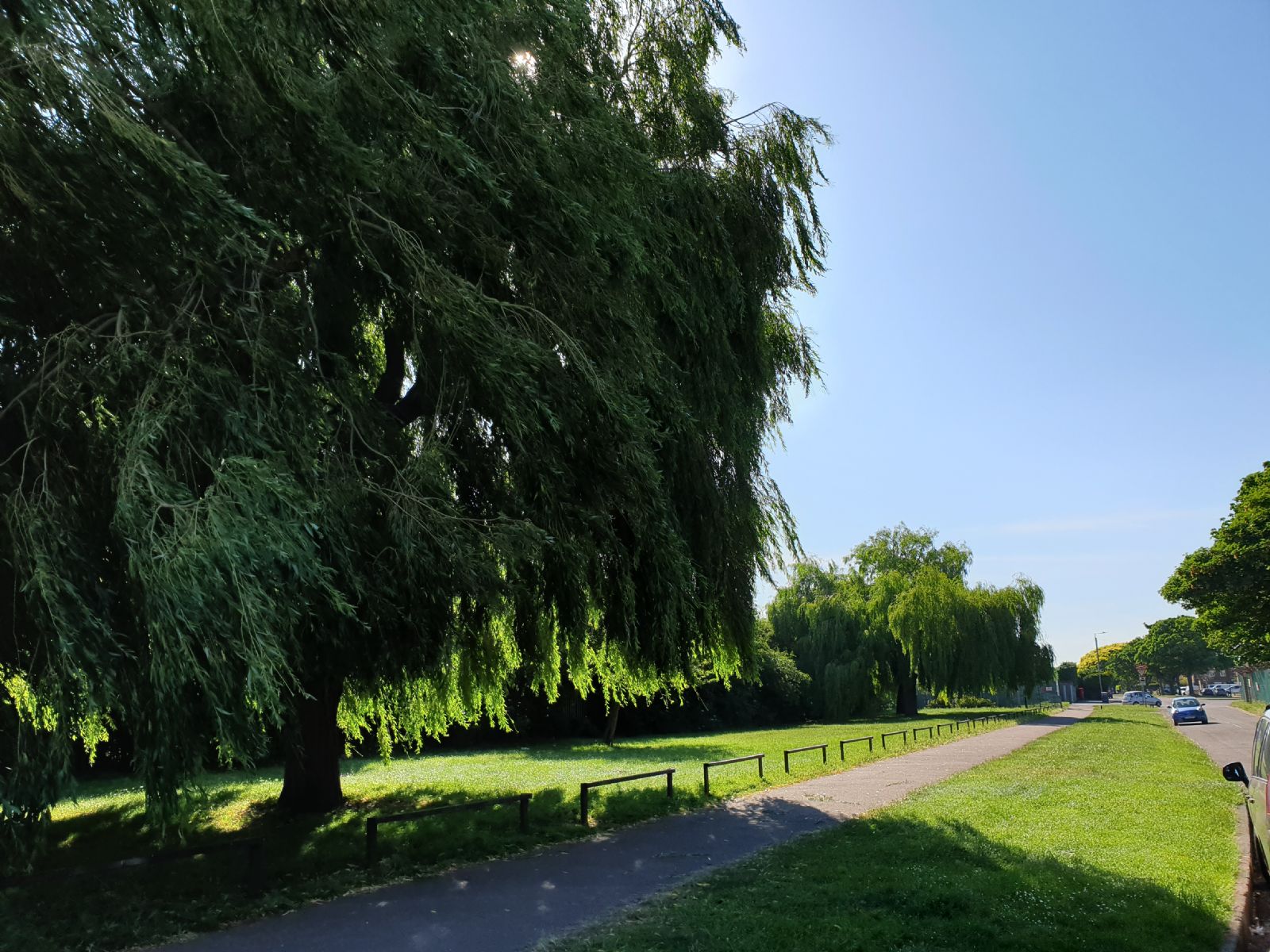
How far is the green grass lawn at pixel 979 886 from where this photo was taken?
6488 millimetres

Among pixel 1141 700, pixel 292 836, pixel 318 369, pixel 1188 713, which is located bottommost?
pixel 1141 700

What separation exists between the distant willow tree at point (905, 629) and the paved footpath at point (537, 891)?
29219 mm

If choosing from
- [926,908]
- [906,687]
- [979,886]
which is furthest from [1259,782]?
[906,687]

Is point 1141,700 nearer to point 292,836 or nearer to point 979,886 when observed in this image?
point 979,886

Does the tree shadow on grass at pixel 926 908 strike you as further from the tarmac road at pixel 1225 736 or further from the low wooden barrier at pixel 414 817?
the tarmac road at pixel 1225 736

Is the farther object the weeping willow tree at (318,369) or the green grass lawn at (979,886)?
the green grass lawn at (979,886)

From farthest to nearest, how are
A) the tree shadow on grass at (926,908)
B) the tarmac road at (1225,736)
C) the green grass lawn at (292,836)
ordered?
the tarmac road at (1225,736) < the green grass lawn at (292,836) < the tree shadow on grass at (926,908)

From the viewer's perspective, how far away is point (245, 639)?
555 centimetres

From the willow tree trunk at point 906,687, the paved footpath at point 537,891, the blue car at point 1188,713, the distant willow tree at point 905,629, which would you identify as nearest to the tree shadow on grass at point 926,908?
the paved footpath at point 537,891

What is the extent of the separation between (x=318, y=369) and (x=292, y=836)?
647 centimetres

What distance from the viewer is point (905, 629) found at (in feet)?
139

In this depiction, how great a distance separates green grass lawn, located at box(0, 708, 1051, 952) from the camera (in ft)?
24.3

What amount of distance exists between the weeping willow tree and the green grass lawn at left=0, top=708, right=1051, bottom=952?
1.22 metres

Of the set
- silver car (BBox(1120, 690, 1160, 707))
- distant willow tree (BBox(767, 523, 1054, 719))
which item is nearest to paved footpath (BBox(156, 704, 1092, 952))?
distant willow tree (BBox(767, 523, 1054, 719))
